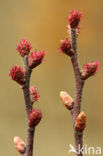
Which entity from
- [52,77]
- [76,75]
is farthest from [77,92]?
[52,77]

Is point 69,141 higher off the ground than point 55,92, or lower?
lower

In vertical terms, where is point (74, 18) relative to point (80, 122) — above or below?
above

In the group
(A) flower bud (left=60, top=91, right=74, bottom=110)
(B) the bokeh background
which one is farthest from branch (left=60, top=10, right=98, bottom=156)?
(B) the bokeh background

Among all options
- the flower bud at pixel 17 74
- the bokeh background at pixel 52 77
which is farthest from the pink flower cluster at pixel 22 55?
the bokeh background at pixel 52 77

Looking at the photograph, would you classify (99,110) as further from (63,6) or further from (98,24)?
(63,6)

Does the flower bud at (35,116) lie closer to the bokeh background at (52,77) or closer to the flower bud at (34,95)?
the flower bud at (34,95)

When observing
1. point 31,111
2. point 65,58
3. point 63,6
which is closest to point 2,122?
point 65,58

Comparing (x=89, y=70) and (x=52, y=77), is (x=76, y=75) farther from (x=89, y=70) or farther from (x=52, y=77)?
(x=52, y=77)

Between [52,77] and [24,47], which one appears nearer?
[24,47]
